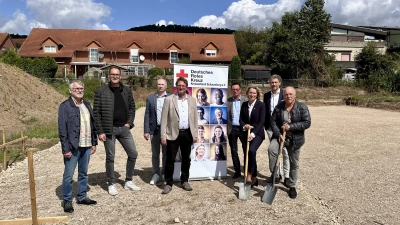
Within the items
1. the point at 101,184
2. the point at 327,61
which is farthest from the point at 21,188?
the point at 327,61

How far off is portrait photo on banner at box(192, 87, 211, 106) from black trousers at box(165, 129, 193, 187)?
0.82 metres

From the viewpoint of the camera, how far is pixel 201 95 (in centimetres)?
592

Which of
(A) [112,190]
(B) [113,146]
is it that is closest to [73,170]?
(B) [113,146]

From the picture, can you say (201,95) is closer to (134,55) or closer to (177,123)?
(177,123)

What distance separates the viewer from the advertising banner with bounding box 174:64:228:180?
19.3 ft

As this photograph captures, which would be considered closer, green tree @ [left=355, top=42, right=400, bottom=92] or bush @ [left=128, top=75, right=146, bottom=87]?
bush @ [left=128, top=75, right=146, bottom=87]

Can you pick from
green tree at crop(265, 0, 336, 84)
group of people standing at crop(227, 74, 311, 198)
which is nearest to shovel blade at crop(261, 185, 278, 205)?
group of people standing at crop(227, 74, 311, 198)

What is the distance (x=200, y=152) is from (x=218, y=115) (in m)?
0.77

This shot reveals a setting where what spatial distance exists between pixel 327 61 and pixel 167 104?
35.6 m

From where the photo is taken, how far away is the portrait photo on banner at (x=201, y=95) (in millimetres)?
5883

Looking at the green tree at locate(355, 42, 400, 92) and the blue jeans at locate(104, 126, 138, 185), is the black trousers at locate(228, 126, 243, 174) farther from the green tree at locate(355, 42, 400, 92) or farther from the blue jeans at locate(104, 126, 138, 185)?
the green tree at locate(355, 42, 400, 92)

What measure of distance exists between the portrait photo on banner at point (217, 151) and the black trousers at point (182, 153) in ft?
2.34

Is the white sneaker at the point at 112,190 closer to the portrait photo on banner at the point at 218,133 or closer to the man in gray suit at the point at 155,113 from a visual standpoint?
the man in gray suit at the point at 155,113

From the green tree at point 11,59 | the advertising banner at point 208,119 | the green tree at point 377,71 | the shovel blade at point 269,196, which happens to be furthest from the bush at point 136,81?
the shovel blade at point 269,196
